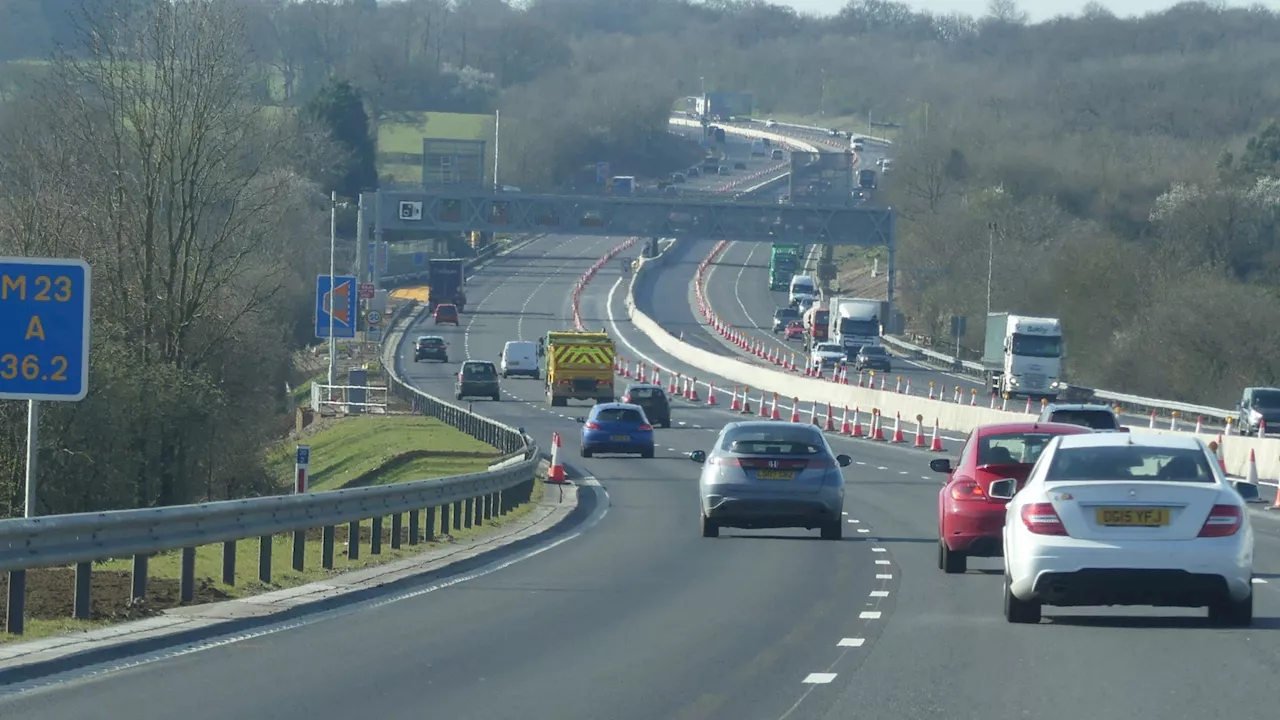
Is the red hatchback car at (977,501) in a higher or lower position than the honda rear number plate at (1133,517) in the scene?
lower

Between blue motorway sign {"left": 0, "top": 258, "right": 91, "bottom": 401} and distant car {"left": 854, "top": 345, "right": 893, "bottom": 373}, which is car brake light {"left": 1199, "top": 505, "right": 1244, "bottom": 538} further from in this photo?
distant car {"left": 854, "top": 345, "right": 893, "bottom": 373}

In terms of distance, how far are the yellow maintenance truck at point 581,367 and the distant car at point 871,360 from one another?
23.6 meters

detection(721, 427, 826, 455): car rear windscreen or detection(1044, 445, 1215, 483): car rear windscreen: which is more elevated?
detection(1044, 445, 1215, 483): car rear windscreen

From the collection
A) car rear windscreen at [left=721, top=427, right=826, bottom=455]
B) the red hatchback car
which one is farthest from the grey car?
the red hatchback car

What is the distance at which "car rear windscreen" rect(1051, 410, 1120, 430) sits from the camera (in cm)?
A: 2916

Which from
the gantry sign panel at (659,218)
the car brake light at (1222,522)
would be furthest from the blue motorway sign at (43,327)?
the gantry sign panel at (659,218)

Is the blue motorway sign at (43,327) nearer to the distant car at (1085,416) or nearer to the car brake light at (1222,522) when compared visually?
the car brake light at (1222,522)

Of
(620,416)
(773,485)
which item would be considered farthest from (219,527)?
(620,416)

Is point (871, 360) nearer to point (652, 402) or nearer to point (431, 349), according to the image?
point (431, 349)

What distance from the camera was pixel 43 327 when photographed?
14.9 metres

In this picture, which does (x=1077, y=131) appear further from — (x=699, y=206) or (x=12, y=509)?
(x=12, y=509)

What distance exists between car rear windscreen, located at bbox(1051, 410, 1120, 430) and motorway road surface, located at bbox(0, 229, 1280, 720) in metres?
6.70

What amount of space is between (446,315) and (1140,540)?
93.5m

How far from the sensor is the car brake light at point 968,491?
19.3m
